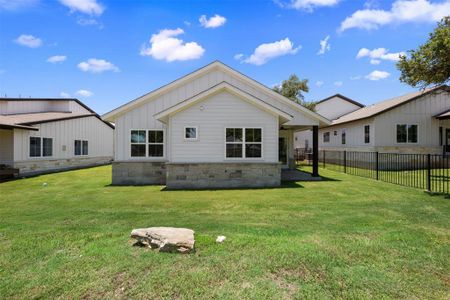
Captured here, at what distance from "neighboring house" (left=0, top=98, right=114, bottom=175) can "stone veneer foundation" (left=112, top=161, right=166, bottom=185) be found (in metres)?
7.70

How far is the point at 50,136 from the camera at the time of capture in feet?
64.1

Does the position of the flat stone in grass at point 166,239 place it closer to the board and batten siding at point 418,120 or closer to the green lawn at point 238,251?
the green lawn at point 238,251

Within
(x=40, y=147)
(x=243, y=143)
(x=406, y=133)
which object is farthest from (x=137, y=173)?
(x=406, y=133)

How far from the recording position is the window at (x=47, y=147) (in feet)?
62.8

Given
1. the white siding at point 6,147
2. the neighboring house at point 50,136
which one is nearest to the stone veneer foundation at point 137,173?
the neighboring house at point 50,136

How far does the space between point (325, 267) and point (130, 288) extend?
274 centimetres

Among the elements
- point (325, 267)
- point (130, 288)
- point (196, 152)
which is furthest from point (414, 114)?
point (130, 288)

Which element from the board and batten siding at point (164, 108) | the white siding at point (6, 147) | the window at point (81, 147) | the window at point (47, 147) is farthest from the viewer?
the window at point (81, 147)

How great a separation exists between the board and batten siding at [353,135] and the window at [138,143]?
16318 mm

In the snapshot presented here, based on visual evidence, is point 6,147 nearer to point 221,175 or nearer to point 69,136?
point 69,136

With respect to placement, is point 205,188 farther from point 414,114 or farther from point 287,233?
point 414,114

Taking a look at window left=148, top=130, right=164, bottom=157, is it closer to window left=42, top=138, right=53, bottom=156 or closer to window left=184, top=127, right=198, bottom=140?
window left=184, top=127, right=198, bottom=140

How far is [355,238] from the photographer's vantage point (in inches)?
198

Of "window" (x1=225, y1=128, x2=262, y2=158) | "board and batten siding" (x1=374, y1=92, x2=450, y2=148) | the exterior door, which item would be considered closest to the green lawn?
"window" (x1=225, y1=128, x2=262, y2=158)
